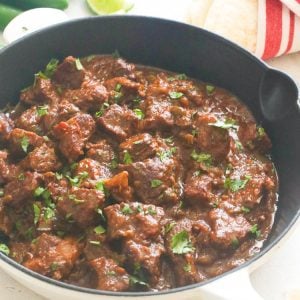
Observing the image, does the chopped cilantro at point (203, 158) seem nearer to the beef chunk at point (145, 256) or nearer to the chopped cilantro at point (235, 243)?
the chopped cilantro at point (235, 243)

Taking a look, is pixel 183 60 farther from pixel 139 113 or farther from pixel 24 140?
pixel 24 140

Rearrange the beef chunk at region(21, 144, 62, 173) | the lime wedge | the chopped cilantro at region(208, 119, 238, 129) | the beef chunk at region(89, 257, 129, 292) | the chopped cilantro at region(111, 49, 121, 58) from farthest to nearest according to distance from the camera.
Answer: the lime wedge
the chopped cilantro at region(111, 49, 121, 58)
the chopped cilantro at region(208, 119, 238, 129)
the beef chunk at region(21, 144, 62, 173)
the beef chunk at region(89, 257, 129, 292)

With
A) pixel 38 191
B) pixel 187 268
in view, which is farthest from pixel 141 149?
pixel 187 268

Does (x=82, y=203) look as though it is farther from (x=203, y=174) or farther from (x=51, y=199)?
(x=203, y=174)

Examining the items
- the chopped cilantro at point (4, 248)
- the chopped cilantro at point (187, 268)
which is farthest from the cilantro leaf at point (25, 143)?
the chopped cilantro at point (187, 268)

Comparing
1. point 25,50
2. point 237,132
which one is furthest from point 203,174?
point 25,50

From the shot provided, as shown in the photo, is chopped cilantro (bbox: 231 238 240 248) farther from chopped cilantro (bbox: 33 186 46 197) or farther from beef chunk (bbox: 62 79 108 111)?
beef chunk (bbox: 62 79 108 111)

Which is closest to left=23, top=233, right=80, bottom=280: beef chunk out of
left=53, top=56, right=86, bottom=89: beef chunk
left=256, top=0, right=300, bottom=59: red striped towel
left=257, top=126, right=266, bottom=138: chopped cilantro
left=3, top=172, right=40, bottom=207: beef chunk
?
left=3, top=172, right=40, bottom=207: beef chunk
